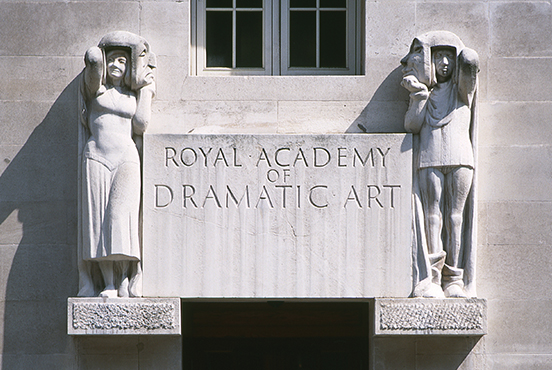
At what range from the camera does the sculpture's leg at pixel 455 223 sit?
1122 cm

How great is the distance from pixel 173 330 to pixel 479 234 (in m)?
4.10

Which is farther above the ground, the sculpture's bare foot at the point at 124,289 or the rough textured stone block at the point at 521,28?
the rough textured stone block at the point at 521,28

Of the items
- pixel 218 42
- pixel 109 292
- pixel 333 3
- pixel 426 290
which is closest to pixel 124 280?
pixel 109 292

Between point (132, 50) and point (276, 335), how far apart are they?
4.53 m

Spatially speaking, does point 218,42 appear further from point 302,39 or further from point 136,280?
point 136,280

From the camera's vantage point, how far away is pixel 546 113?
11.8m

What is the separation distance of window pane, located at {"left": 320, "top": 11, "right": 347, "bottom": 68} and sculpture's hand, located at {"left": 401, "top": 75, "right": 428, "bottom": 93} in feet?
4.09

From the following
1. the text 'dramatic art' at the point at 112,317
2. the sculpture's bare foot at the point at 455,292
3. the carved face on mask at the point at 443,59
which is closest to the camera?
the text 'dramatic art' at the point at 112,317

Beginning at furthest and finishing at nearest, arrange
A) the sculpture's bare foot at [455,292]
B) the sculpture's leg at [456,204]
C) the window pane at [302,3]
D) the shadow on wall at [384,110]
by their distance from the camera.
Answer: the window pane at [302,3] → the shadow on wall at [384,110] → the sculpture's leg at [456,204] → the sculpture's bare foot at [455,292]

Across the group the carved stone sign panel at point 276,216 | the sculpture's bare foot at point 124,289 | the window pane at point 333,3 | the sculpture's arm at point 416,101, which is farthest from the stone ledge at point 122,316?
the window pane at point 333,3

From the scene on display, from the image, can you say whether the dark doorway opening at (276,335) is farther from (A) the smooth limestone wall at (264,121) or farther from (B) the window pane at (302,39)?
(B) the window pane at (302,39)

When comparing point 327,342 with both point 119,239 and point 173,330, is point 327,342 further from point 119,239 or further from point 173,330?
point 119,239

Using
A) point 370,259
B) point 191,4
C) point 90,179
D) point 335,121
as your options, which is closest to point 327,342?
point 370,259

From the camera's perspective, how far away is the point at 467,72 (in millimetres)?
11234
